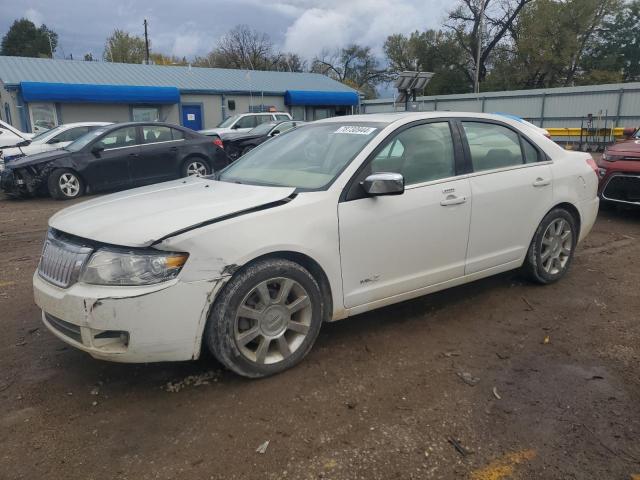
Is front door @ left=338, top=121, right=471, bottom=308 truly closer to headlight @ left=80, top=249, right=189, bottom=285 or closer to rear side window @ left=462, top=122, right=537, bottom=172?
rear side window @ left=462, top=122, right=537, bottom=172

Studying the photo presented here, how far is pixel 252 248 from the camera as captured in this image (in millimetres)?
2871

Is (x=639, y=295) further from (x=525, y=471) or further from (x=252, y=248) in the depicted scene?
(x=252, y=248)

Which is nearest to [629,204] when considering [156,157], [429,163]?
[429,163]

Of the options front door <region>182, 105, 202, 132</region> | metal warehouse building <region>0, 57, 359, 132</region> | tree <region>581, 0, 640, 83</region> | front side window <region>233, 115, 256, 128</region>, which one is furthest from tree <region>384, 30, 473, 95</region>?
front side window <region>233, 115, 256, 128</region>

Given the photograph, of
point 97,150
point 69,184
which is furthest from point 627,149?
point 69,184

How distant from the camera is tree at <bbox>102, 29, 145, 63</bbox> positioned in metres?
54.4

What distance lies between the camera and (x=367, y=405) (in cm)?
286

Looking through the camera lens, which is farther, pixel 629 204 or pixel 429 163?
pixel 629 204

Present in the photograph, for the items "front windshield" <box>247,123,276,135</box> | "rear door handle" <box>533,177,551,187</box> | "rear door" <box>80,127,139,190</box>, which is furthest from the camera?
"front windshield" <box>247,123,276,135</box>

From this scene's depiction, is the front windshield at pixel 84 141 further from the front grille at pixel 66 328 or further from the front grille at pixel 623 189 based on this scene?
the front grille at pixel 623 189

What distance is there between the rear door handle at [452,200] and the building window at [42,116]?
2259 centimetres

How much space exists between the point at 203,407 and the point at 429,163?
2.34m

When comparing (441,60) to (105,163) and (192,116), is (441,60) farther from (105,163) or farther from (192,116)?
(105,163)

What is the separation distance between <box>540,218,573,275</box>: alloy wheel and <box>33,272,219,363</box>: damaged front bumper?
326 centimetres
